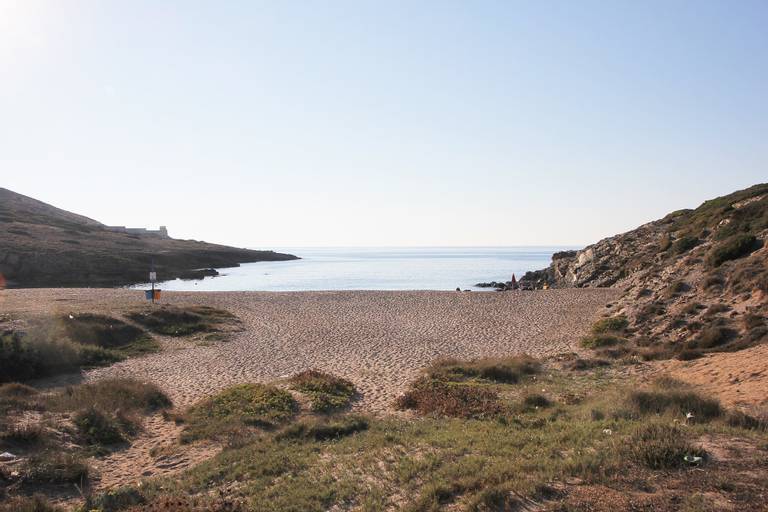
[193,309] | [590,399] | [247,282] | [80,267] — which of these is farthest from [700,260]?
[80,267]

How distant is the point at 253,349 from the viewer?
74.5 feet

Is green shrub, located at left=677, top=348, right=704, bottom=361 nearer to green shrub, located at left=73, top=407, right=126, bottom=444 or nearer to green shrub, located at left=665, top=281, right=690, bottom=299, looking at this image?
green shrub, located at left=665, top=281, right=690, bottom=299

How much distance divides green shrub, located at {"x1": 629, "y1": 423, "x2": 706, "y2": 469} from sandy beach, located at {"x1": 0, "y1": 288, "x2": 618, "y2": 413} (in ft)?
21.8

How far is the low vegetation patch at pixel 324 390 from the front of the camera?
42.9ft

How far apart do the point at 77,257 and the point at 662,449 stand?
253ft

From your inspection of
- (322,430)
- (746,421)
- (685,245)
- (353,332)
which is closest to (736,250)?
(685,245)

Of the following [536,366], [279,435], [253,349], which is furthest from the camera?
[253,349]

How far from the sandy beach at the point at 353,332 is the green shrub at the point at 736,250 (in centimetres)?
619

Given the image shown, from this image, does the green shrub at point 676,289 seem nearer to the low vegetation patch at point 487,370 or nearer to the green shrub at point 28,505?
the low vegetation patch at point 487,370

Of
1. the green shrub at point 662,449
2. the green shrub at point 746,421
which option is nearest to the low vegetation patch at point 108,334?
the green shrub at point 662,449

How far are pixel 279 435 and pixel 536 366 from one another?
9.94 meters

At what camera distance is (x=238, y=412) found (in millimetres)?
12242

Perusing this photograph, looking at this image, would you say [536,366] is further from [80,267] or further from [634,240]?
[80,267]

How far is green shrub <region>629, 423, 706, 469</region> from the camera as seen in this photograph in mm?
6512
